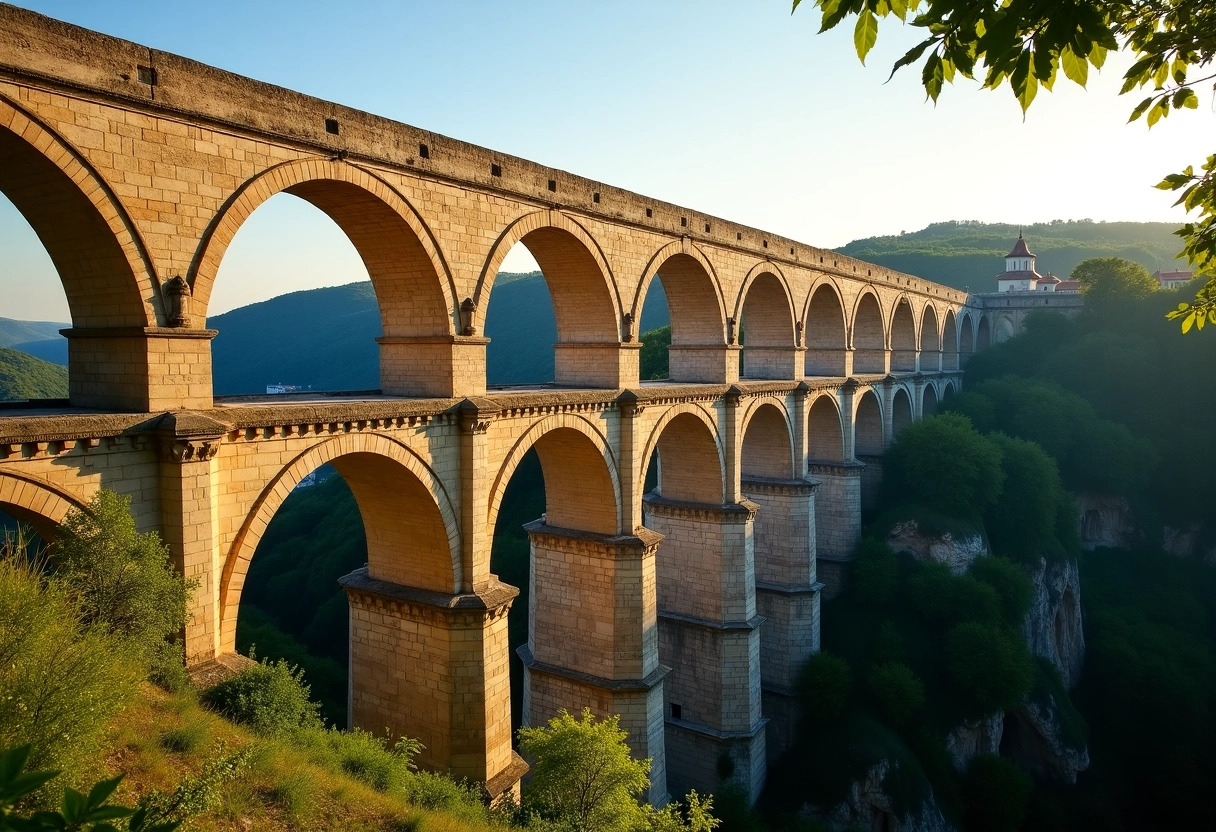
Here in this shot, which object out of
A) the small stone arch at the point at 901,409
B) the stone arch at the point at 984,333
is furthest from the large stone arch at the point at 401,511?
the stone arch at the point at 984,333

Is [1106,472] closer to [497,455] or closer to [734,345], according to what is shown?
[734,345]

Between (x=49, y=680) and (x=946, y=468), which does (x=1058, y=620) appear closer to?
(x=946, y=468)

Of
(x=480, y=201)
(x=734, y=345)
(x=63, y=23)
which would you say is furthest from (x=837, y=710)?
(x=63, y=23)

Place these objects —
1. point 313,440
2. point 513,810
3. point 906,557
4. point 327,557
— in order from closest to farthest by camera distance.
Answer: point 313,440, point 513,810, point 906,557, point 327,557

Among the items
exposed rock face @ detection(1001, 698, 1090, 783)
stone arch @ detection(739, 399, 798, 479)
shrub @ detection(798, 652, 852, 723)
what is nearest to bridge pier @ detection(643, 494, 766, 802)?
shrub @ detection(798, 652, 852, 723)

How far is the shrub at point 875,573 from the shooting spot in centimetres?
2934

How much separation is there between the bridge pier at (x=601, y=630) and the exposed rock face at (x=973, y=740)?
13.0 meters

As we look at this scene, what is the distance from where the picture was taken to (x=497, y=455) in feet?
45.6

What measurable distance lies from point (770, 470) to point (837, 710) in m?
7.86

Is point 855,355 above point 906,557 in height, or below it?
above

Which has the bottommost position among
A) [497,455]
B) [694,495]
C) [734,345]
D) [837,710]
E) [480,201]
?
[837,710]

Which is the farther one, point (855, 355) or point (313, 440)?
point (855, 355)

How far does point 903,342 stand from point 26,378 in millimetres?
46896

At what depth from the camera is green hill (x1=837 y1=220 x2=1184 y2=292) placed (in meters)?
104
